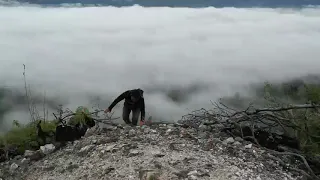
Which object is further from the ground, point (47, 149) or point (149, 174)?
point (149, 174)

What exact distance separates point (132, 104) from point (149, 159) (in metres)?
2.62

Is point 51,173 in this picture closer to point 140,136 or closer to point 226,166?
point 140,136

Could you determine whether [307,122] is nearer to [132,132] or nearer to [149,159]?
[149,159]

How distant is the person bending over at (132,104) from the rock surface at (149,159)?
765mm

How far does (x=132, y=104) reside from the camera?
10305mm

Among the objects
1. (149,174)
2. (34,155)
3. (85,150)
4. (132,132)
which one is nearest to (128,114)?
(132,132)

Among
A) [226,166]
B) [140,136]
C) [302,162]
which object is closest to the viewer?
[226,166]

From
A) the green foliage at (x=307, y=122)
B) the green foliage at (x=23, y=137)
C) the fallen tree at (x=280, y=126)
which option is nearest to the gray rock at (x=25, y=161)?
the green foliage at (x=23, y=137)

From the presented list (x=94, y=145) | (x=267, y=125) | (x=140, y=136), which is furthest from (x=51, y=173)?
(x=267, y=125)

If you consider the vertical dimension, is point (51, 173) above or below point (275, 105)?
below

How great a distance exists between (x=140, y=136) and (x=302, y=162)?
3.00m

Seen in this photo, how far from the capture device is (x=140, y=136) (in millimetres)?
9008

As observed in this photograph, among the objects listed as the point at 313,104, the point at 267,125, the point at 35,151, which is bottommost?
the point at 35,151

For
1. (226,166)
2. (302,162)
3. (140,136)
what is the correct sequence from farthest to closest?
(140,136) < (302,162) < (226,166)
